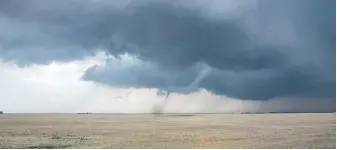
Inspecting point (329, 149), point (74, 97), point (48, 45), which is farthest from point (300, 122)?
point (48, 45)

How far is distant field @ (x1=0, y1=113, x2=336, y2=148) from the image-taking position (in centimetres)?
574

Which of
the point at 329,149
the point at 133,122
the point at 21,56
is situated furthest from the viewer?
the point at 133,122

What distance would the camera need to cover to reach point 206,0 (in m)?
6.17

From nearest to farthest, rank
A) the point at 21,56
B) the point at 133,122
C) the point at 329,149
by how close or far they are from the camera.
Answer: the point at 329,149 → the point at 21,56 → the point at 133,122

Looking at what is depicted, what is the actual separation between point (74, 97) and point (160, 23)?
5.03 feet

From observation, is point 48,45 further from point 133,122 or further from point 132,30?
point 133,122

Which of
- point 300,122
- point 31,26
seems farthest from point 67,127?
point 300,122

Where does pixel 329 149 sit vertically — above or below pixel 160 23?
below

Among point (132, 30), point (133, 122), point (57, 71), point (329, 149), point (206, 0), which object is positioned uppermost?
point (206, 0)

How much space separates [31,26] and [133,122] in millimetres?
1929

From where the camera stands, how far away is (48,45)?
19.8ft

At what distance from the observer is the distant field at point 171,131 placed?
18.8 ft

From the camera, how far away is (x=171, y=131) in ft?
20.0

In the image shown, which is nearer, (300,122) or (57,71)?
(57,71)
